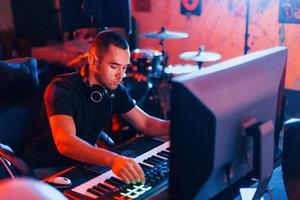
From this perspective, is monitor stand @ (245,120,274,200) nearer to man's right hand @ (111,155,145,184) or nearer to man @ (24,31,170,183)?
man's right hand @ (111,155,145,184)

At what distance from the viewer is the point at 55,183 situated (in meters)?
1.41

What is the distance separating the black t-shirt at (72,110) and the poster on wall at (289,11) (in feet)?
8.75

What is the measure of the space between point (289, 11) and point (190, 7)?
3.75 ft

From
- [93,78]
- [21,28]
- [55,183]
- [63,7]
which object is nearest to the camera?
[55,183]

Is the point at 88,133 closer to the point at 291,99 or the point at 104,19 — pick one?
the point at 104,19

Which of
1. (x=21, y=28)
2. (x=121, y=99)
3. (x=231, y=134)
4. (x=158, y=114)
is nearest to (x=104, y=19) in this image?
(x=158, y=114)

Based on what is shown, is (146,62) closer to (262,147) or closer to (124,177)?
(124,177)

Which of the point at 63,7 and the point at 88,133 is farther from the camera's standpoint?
the point at 63,7

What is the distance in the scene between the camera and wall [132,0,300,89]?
4348 mm

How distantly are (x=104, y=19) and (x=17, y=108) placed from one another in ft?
5.30

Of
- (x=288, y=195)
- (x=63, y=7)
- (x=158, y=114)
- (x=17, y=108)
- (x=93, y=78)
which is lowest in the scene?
(x=158, y=114)

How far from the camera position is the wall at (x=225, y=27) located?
435 centimetres

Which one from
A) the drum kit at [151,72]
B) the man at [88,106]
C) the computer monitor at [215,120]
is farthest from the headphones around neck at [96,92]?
the drum kit at [151,72]

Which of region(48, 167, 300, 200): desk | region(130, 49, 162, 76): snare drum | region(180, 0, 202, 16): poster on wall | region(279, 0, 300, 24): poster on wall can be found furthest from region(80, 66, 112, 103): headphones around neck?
region(180, 0, 202, 16): poster on wall
